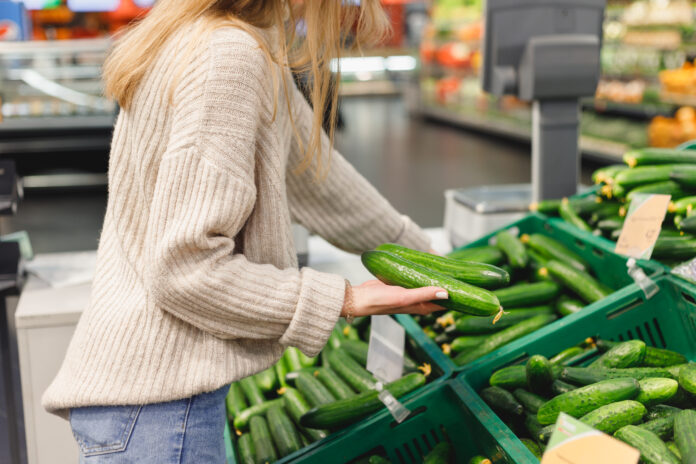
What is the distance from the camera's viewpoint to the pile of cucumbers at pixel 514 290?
1.63 metres

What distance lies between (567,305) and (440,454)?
27.9 inches

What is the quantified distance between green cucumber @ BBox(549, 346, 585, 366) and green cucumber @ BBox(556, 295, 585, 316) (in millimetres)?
214

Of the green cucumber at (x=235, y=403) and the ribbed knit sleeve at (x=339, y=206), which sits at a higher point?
the ribbed knit sleeve at (x=339, y=206)

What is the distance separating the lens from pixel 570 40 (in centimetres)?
262

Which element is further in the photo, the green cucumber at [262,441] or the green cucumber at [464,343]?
the green cucumber at [464,343]

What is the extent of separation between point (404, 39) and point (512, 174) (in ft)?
40.1

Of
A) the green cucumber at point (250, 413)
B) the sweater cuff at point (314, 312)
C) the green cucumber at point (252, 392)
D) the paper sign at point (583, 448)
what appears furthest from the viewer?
the green cucumber at point (252, 392)

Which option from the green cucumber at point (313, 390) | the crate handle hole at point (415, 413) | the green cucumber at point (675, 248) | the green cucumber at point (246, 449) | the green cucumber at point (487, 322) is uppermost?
the green cucumber at point (675, 248)

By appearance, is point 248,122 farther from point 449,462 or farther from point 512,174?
point 512,174

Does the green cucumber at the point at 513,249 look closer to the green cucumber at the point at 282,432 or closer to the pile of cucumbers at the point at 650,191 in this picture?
the pile of cucumbers at the point at 650,191

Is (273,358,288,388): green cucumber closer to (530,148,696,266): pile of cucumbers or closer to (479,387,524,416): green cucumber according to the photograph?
(479,387,524,416): green cucumber

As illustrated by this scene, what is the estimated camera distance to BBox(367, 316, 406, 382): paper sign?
1664 mm

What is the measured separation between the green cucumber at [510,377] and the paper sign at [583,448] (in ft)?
2.11

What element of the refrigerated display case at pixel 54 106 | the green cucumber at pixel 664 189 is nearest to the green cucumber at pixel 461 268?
the green cucumber at pixel 664 189
